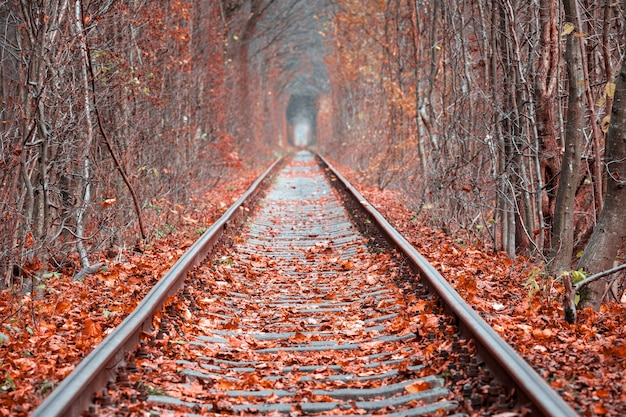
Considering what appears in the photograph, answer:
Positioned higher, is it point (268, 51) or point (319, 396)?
point (268, 51)

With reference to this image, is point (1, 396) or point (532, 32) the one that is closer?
point (1, 396)

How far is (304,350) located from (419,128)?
1023 cm

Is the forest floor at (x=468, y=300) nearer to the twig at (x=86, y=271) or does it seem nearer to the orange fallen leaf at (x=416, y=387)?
the twig at (x=86, y=271)

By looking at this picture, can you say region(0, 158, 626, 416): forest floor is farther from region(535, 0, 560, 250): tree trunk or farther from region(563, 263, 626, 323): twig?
Result: region(535, 0, 560, 250): tree trunk

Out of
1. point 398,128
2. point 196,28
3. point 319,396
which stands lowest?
point 319,396

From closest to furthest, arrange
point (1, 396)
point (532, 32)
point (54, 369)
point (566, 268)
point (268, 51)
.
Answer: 1. point (1, 396)
2. point (54, 369)
3. point (566, 268)
4. point (532, 32)
5. point (268, 51)

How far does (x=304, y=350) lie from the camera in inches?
232

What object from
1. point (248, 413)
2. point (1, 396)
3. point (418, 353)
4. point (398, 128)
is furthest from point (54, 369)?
point (398, 128)

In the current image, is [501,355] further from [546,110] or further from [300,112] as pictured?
[300,112]

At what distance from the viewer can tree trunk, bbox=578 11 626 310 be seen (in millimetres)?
6629

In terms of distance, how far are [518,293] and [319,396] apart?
298 cm

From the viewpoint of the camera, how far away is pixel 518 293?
23.0 ft

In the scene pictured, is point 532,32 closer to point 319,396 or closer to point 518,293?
point 518,293

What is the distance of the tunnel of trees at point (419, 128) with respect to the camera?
7797 millimetres
